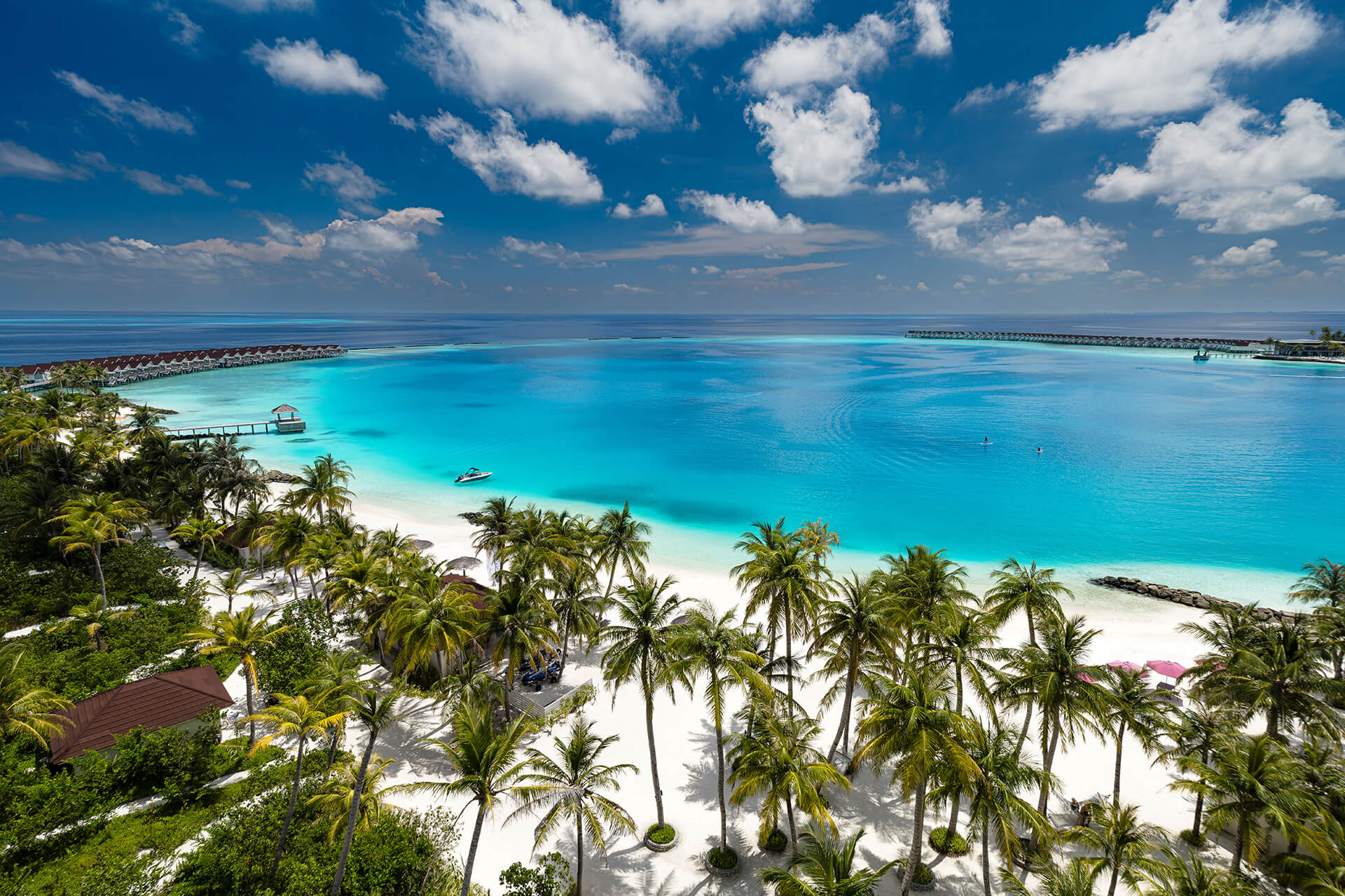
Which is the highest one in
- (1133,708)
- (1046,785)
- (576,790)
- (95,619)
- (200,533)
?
(1133,708)

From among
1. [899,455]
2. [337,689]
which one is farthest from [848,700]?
[899,455]

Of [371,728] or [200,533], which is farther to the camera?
[200,533]

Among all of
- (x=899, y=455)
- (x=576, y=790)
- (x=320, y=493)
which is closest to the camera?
(x=576, y=790)

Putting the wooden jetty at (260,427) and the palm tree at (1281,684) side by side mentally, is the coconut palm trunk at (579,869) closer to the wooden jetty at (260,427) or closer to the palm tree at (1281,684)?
the palm tree at (1281,684)

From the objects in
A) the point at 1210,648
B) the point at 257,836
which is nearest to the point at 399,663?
the point at 257,836

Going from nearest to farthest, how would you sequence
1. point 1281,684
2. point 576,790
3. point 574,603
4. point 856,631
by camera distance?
point 576,790
point 1281,684
point 856,631
point 574,603

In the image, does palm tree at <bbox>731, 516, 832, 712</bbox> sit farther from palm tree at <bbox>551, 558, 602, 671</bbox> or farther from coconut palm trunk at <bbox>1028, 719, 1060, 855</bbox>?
palm tree at <bbox>551, 558, 602, 671</bbox>

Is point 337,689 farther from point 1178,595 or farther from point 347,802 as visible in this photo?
point 1178,595

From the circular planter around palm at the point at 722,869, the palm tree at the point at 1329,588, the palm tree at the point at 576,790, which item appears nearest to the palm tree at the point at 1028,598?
the circular planter around palm at the point at 722,869
